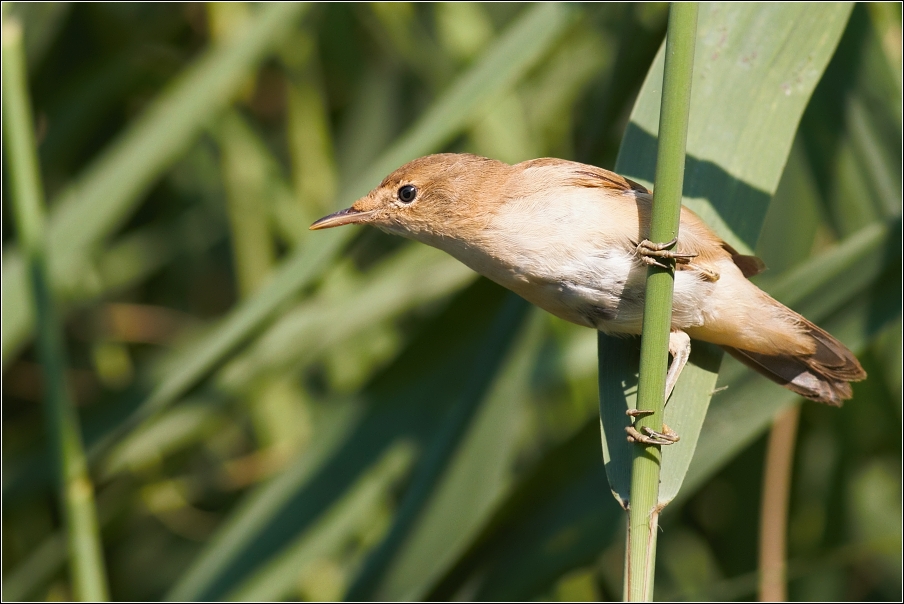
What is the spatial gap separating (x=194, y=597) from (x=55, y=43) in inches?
80.7

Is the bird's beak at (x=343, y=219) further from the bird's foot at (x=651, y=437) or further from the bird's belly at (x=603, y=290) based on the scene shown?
the bird's foot at (x=651, y=437)

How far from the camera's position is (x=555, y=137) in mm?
3271

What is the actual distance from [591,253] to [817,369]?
597 millimetres

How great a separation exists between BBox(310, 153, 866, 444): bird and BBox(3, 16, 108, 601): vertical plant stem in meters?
0.63

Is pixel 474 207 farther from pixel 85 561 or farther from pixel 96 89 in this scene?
pixel 96 89

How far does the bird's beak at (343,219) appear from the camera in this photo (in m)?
1.91

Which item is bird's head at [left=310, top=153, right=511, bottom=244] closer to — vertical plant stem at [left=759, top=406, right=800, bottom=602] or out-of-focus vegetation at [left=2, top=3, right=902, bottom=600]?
out-of-focus vegetation at [left=2, top=3, right=902, bottom=600]

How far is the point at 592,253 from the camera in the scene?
5.63 feet

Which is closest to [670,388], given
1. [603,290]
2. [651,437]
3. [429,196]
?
[603,290]

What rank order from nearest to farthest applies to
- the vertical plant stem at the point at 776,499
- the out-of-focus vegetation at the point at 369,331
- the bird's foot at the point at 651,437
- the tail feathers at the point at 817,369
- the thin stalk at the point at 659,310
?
the thin stalk at the point at 659,310 < the bird's foot at the point at 651,437 < the tail feathers at the point at 817,369 < the out-of-focus vegetation at the point at 369,331 < the vertical plant stem at the point at 776,499

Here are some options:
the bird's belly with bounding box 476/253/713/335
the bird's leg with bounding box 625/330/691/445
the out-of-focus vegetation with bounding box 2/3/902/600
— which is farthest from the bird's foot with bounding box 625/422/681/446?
the out-of-focus vegetation with bounding box 2/3/902/600

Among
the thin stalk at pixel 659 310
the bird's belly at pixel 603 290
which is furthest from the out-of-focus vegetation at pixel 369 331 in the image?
the thin stalk at pixel 659 310

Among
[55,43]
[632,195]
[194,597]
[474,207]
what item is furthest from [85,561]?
[55,43]

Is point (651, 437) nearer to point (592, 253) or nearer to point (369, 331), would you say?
point (592, 253)
